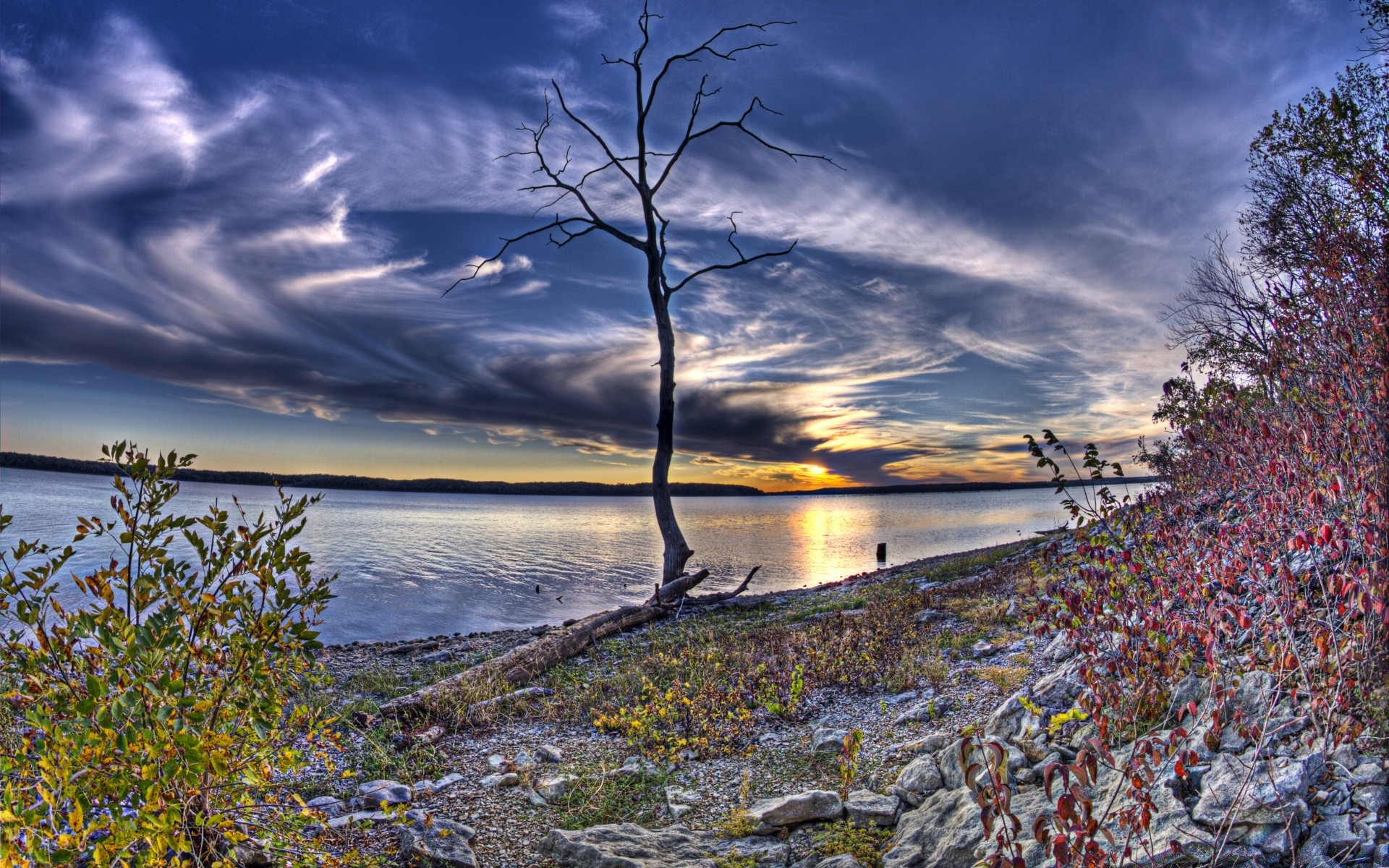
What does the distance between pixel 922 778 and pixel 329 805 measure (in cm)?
471

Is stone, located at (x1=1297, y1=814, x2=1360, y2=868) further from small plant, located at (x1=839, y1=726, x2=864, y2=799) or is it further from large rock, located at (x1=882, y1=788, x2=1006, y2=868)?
small plant, located at (x1=839, y1=726, x2=864, y2=799)

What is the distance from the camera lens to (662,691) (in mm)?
8164

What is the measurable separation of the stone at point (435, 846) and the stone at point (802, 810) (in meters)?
2.10

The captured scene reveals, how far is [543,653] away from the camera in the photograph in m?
10.5

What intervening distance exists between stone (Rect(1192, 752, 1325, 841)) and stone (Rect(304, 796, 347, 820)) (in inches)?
231

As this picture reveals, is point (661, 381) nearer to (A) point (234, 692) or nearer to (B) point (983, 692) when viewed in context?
(B) point (983, 692)

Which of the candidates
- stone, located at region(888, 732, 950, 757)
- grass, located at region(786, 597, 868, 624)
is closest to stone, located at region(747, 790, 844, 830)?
stone, located at region(888, 732, 950, 757)

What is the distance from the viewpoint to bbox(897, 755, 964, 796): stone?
5.00 m

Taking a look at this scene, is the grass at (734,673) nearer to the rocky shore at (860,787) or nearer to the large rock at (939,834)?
the rocky shore at (860,787)

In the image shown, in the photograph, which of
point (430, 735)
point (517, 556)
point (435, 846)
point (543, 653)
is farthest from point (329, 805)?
point (517, 556)

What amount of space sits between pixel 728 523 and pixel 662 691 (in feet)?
199

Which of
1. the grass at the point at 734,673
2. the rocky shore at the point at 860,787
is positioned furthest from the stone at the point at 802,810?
the grass at the point at 734,673

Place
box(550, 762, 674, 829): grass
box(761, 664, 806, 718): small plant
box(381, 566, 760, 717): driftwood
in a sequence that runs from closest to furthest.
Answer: box(550, 762, 674, 829): grass
box(761, 664, 806, 718): small plant
box(381, 566, 760, 717): driftwood

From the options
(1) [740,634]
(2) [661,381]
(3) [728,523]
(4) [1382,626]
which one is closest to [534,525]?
(3) [728,523]
